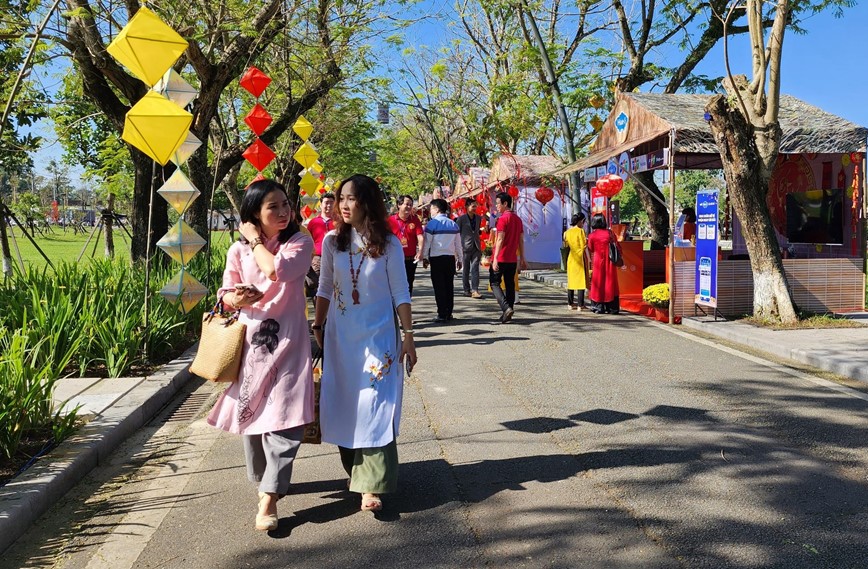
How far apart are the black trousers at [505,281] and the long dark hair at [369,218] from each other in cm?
704

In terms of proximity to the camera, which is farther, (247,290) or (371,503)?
(371,503)

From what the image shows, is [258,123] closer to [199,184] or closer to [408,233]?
[199,184]

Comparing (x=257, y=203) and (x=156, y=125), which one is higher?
(x=156, y=125)

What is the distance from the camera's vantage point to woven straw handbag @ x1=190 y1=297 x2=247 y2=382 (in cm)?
365

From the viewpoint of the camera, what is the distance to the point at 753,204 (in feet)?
33.8

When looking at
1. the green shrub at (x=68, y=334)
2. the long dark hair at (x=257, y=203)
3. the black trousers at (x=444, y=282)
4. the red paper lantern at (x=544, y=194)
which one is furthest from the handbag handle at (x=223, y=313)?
the red paper lantern at (x=544, y=194)

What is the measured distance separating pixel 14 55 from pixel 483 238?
1497 cm

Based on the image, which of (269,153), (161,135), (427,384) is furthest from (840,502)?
(269,153)

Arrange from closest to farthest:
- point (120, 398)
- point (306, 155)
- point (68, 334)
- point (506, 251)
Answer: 1. point (120, 398)
2. point (68, 334)
3. point (506, 251)
4. point (306, 155)

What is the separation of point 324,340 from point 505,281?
24.0 ft

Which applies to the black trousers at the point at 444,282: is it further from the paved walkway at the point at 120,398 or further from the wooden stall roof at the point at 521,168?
the wooden stall roof at the point at 521,168

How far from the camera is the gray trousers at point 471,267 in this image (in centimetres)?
1475

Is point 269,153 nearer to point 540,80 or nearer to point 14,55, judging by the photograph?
point 14,55

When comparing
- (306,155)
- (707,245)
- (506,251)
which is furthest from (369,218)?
(306,155)
